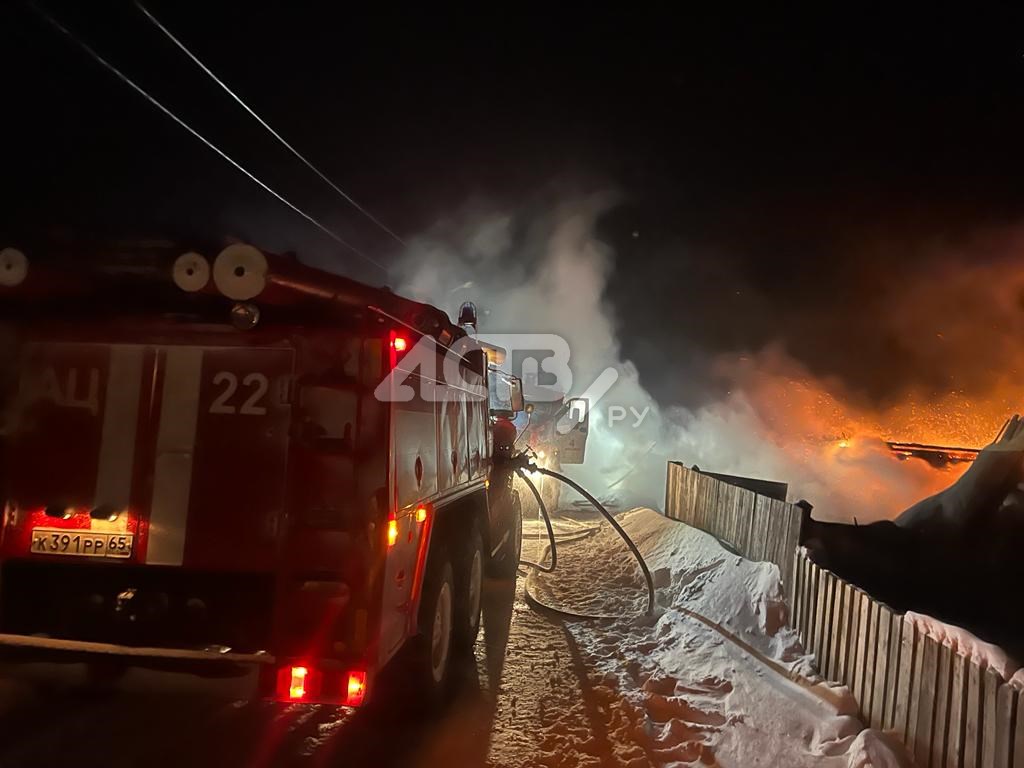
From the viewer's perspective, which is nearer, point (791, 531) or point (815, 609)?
point (815, 609)

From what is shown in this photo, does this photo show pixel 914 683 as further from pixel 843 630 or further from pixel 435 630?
pixel 435 630

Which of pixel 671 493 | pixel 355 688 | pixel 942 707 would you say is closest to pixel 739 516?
pixel 671 493

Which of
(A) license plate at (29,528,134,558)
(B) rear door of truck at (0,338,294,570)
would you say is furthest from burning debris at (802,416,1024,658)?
(A) license plate at (29,528,134,558)

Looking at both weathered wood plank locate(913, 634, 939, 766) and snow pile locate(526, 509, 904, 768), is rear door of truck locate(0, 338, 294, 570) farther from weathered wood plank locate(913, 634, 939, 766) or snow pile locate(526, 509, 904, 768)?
weathered wood plank locate(913, 634, 939, 766)

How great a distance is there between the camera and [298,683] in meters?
3.34

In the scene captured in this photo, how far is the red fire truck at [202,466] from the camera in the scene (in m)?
3.38

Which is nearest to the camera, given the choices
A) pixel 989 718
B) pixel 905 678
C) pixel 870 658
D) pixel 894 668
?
pixel 989 718

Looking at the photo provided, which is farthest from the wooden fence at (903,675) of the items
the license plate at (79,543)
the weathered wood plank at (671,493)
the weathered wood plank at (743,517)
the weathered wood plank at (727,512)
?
the weathered wood plank at (671,493)

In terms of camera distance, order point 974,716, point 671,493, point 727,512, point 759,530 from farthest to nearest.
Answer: point 671,493 → point 727,512 → point 759,530 → point 974,716

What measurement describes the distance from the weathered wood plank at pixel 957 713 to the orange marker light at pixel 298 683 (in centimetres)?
339

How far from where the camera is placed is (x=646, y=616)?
23.7 ft

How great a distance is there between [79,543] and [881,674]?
15.9 feet

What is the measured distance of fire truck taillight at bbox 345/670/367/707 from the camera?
10.9 ft

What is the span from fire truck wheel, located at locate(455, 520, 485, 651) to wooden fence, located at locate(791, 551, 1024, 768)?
9.21 ft
